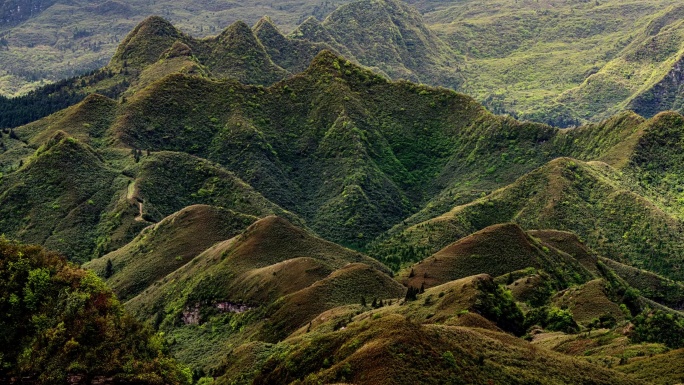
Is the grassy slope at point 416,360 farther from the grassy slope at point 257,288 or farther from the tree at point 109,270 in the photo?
the tree at point 109,270

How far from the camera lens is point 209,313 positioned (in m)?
132

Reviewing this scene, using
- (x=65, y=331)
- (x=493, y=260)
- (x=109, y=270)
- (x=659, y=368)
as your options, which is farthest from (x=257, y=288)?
(x=659, y=368)

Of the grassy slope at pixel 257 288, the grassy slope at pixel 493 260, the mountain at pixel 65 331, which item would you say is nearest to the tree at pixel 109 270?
the grassy slope at pixel 257 288

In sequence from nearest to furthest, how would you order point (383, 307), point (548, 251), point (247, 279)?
point (383, 307) < point (247, 279) < point (548, 251)

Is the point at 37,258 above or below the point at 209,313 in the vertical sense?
above

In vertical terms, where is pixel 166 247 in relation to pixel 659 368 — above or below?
below

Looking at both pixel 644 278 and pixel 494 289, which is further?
pixel 644 278

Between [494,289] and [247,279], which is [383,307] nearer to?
[494,289]

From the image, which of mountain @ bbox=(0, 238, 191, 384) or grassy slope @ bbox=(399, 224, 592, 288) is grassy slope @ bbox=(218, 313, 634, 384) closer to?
mountain @ bbox=(0, 238, 191, 384)

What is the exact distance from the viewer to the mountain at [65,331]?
8250 centimetres

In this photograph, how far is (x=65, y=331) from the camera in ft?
278

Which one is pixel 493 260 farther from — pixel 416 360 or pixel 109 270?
pixel 416 360

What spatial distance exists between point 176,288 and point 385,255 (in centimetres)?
5778

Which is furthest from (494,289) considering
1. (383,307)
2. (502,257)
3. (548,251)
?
(548,251)
